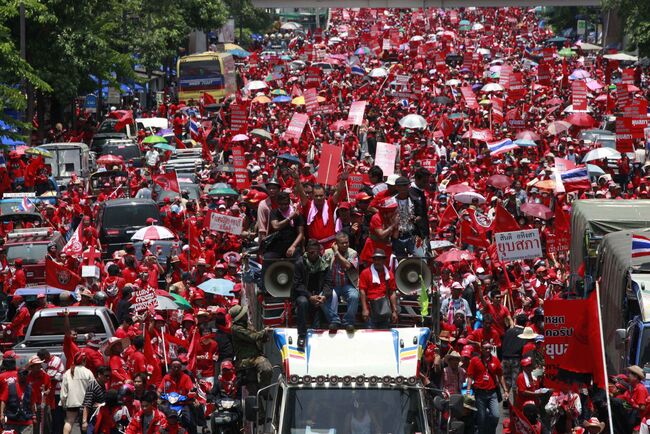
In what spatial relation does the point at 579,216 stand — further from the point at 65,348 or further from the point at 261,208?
the point at 65,348

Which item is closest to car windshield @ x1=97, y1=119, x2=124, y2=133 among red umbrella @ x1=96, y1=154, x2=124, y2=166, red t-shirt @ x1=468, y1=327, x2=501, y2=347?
red umbrella @ x1=96, y1=154, x2=124, y2=166

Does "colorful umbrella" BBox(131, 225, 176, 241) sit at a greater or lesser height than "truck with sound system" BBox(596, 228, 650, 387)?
lesser

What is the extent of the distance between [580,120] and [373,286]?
26146 mm

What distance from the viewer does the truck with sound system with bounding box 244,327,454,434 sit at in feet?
39.4

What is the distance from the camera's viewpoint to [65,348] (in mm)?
17547

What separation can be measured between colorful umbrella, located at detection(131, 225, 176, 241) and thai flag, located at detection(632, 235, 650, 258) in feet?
33.6

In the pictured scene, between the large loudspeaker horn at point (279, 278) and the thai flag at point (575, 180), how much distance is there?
47.6 feet

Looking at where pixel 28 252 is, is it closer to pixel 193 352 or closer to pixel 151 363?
pixel 193 352

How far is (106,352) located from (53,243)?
8614mm

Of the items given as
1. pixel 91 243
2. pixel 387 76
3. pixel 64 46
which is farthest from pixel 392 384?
pixel 387 76

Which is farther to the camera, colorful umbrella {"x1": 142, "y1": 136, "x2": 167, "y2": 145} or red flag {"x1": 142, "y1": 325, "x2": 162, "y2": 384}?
colorful umbrella {"x1": 142, "y1": 136, "x2": 167, "y2": 145}

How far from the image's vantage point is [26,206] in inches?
1167

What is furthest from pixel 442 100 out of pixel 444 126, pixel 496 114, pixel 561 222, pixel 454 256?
pixel 454 256

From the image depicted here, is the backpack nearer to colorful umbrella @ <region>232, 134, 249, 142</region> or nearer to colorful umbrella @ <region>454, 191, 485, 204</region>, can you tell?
colorful umbrella @ <region>454, 191, 485, 204</region>
